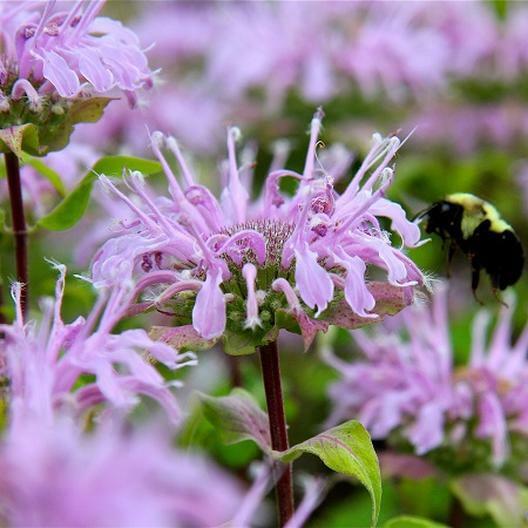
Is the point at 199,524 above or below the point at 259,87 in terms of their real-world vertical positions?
above

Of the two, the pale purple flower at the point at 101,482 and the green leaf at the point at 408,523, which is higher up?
the pale purple flower at the point at 101,482

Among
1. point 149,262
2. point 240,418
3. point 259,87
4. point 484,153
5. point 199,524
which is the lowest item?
point 484,153

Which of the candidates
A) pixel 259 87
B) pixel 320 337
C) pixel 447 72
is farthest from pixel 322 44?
pixel 320 337

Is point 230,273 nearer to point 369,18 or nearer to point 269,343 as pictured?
point 269,343

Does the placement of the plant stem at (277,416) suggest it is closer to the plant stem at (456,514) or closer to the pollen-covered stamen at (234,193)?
the pollen-covered stamen at (234,193)

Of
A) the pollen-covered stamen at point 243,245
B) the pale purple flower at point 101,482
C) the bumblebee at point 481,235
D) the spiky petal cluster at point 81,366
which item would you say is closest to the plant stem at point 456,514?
the bumblebee at point 481,235

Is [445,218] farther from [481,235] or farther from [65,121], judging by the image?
[65,121]

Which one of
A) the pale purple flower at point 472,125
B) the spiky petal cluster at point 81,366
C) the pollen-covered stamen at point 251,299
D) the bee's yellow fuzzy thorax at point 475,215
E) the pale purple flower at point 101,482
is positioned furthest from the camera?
the pale purple flower at point 472,125
